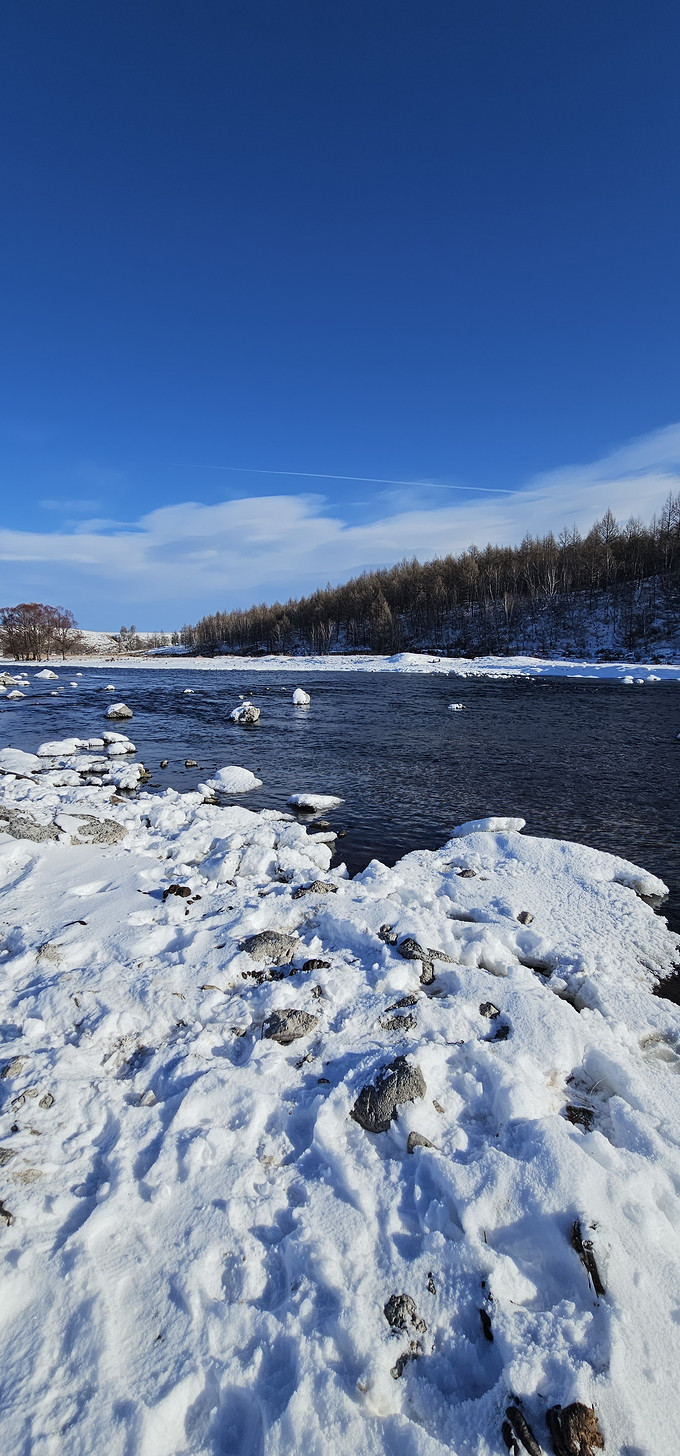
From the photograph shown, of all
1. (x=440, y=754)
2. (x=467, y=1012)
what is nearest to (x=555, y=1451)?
(x=467, y=1012)

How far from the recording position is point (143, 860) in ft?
22.3

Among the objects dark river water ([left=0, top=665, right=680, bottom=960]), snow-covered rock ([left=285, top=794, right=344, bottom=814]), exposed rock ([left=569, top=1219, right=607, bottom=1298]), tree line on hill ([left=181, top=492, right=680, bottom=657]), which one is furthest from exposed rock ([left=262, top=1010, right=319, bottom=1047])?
tree line on hill ([left=181, top=492, right=680, bottom=657])

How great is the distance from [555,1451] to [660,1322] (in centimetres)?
64

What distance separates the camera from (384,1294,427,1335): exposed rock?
2.18m

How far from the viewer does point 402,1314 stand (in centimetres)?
220

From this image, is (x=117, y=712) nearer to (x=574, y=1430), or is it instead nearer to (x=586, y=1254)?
(x=586, y=1254)

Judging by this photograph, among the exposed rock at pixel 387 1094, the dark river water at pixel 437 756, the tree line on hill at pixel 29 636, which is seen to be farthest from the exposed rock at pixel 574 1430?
the tree line on hill at pixel 29 636

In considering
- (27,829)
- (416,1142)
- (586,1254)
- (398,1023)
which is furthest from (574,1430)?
(27,829)

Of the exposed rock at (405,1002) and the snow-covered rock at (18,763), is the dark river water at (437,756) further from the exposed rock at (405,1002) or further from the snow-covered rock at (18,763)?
the exposed rock at (405,1002)

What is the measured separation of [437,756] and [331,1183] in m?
12.1

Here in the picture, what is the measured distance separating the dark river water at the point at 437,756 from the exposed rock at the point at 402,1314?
5.02 metres

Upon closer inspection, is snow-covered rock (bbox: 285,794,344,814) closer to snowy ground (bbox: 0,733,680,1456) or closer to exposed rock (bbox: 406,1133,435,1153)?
snowy ground (bbox: 0,733,680,1456)

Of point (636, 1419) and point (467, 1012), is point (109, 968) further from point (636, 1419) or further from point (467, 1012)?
point (636, 1419)

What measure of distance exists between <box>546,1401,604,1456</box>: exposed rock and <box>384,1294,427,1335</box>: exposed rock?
19.2 inches
